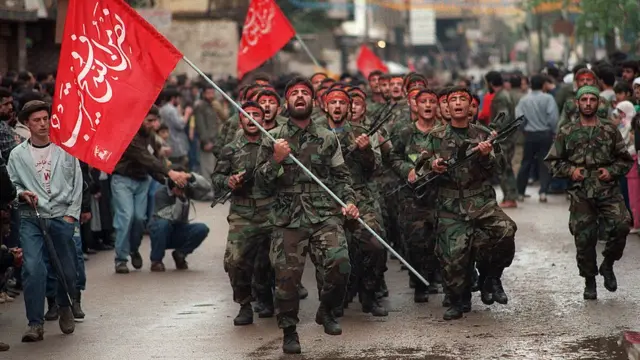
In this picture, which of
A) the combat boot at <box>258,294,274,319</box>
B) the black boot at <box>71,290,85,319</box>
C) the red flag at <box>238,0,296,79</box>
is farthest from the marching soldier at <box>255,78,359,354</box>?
the red flag at <box>238,0,296,79</box>

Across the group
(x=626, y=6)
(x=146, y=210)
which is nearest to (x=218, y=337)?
(x=146, y=210)

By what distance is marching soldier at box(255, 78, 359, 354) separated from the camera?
994 centimetres

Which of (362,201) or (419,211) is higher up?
(362,201)

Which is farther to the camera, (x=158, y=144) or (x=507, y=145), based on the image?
(x=507, y=145)

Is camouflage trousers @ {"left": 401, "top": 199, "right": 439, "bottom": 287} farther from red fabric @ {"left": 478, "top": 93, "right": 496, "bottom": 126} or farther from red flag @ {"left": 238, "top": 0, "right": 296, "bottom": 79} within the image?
red fabric @ {"left": 478, "top": 93, "right": 496, "bottom": 126}

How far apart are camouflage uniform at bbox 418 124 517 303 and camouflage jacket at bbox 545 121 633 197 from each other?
2.80ft

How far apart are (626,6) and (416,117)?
9.90m

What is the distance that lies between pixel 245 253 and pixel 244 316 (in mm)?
524

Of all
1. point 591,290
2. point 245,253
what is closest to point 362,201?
point 245,253

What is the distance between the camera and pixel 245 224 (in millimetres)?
11109

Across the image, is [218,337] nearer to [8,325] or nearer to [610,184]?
[8,325]

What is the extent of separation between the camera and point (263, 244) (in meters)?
11.2

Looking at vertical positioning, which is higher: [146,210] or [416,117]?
[416,117]

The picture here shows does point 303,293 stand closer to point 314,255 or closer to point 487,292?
point 487,292
